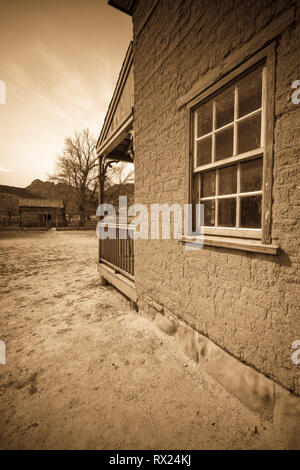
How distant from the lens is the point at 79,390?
2094 mm

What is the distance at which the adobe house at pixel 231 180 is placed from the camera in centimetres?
159

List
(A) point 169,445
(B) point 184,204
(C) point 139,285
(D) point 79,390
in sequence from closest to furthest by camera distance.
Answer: (A) point 169,445, (D) point 79,390, (B) point 184,204, (C) point 139,285

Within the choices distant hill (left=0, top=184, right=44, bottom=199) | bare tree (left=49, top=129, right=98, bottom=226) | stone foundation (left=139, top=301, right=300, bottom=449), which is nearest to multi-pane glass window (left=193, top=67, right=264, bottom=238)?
stone foundation (left=139, top=301, right=300, bottom=449)

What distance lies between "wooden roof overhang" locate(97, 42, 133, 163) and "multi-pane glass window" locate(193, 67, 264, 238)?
2.15 metres

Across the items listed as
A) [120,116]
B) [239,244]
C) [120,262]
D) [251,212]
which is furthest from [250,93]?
[120,262]

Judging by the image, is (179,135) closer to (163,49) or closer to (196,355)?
(163,49)

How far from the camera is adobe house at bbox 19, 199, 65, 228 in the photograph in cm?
2878

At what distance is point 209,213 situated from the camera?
249 centimetres

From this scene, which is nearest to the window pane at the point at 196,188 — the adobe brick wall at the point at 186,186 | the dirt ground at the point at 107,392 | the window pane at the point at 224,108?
the adobe brick wall at the point at 186,186

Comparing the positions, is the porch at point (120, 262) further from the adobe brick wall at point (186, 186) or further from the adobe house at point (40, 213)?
the adobe house at point (40, 213)

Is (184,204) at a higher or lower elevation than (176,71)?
lower

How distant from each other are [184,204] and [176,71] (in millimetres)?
1800

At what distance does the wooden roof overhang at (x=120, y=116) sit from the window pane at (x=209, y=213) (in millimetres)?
2632

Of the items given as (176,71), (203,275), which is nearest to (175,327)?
(203,275)
